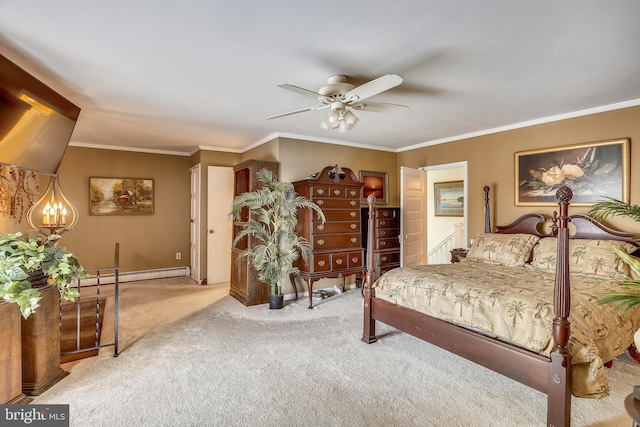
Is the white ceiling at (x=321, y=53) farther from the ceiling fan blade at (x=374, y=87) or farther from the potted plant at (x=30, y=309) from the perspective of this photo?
the potted plant at (x=30, y=309)

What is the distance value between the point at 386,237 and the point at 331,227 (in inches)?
47.9

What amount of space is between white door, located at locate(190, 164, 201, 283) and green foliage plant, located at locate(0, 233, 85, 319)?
3.39 m

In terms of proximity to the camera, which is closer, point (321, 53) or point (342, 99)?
point (321, 53)

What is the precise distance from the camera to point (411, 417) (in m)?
2.08

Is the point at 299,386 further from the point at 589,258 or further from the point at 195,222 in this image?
the point at 195,222

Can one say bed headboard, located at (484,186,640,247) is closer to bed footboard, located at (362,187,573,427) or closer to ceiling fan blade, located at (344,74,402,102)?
bed footboard, located at (362,187,573,427)

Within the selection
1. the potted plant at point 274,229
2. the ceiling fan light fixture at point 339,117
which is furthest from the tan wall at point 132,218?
the ceiling fan light fixture at point 339,117

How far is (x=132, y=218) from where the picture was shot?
6070mm

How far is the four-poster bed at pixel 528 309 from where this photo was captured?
1.89 m

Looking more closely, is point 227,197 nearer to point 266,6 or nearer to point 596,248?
point 266,6

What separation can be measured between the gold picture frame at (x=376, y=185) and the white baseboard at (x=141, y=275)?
3.95 meters

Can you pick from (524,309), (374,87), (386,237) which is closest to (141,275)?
(386,237)

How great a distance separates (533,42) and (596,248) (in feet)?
7.19

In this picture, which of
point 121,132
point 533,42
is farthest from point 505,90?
point 121,132
